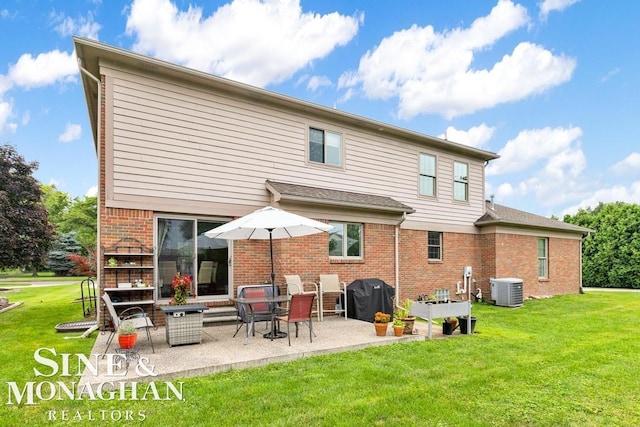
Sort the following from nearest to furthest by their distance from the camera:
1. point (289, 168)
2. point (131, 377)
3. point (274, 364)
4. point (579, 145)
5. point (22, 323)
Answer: point (131, 377), point (274, 364), point (22, 323), point (289, 168), point (579, 145)

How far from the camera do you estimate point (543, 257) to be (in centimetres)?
1594

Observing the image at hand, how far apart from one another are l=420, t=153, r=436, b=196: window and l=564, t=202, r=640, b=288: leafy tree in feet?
43.0

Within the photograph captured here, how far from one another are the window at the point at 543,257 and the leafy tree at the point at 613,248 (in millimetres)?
7284

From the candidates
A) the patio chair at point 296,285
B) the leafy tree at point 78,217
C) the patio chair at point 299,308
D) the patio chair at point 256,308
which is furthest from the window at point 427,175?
the leafy tree at point 78,217

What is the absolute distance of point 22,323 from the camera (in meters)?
8.79

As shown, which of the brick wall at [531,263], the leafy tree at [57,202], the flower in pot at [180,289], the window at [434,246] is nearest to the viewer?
the flower in pot at [180,289]

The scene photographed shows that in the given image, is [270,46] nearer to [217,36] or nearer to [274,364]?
[217,36]

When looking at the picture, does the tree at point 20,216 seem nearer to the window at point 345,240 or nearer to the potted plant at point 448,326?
the window at point 345,240

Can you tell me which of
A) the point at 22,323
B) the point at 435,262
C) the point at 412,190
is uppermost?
the point at 412,190

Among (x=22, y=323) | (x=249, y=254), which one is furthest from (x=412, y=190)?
(x=22, y=323)

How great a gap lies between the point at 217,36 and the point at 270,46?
174 cm

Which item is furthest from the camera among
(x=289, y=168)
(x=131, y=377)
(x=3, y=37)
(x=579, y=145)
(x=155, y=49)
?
(x=579, y=145)

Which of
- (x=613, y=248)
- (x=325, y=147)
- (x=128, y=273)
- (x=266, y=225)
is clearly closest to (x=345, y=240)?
(x=325, y=147)

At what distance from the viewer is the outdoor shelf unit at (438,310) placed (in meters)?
7.84
